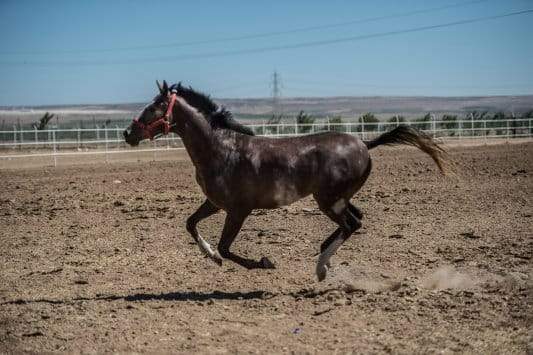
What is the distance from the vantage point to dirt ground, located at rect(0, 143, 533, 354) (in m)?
4.88

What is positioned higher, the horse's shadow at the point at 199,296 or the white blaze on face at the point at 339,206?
the white blaze on face at the point at 339,206

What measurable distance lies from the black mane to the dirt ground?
1.60 meters

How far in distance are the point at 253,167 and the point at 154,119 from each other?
1.17 m

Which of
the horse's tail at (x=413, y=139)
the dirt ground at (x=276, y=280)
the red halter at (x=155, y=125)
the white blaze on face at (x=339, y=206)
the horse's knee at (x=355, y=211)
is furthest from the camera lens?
the horse's tail at (x=413, y=139)

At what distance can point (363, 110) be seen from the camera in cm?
16200

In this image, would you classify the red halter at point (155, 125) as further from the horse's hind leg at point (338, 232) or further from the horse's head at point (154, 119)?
the horse's hind leg at point (338, 232)

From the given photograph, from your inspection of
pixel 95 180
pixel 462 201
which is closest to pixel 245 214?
pixel 462 201

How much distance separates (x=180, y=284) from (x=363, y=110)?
158 metres

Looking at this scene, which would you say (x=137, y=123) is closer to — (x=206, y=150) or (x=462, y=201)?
(x=206, y=150)

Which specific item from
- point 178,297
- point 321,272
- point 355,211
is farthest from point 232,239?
point 355,211

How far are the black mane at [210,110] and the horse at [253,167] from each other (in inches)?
0.4

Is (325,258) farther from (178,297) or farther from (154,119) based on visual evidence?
(154,119)

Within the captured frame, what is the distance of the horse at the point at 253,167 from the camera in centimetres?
654

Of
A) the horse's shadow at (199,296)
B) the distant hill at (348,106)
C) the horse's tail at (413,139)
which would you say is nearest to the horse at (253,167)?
the horse's shadow at (199,296)
